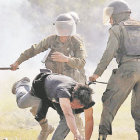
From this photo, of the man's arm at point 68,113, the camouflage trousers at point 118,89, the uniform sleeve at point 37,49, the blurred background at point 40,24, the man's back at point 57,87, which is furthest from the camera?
the blurred background at point 40,24

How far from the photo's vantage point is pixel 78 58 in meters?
7.75

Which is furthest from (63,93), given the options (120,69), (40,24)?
(40,24)

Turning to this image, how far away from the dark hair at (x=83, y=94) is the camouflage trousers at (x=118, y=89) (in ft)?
4.06

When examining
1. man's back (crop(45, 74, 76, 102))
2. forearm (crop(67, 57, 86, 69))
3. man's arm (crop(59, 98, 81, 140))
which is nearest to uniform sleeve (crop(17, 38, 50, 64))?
forearm (crop(67, 57, 86, 69))

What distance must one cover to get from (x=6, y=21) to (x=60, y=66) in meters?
18.4

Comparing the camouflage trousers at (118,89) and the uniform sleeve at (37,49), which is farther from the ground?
the uniform sleeve at (37,49)

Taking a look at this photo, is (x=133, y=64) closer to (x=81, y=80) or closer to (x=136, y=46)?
(x=136, y=46)

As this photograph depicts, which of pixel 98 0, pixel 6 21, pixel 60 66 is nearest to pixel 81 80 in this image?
pixel 60 66

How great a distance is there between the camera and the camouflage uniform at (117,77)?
23.1ft

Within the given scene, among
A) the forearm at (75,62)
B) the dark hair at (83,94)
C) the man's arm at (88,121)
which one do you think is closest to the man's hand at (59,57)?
the forearm at (75,62)

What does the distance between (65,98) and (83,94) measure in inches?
9.2

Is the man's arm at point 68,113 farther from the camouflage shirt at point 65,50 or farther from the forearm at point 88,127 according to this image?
the camouflage shirt at point 65,50

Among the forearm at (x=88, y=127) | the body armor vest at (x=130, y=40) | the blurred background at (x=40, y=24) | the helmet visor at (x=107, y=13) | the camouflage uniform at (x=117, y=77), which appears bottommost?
the blurred background at (x=40, y=24)

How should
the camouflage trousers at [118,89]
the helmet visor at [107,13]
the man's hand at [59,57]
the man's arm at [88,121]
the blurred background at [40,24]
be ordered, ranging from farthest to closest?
the blurred background at [40,24] → the man's hand at [59,57] → the helmet visor at [107,13] → the camouflage trousers at [118,89] → the man's arm at [88,121]
